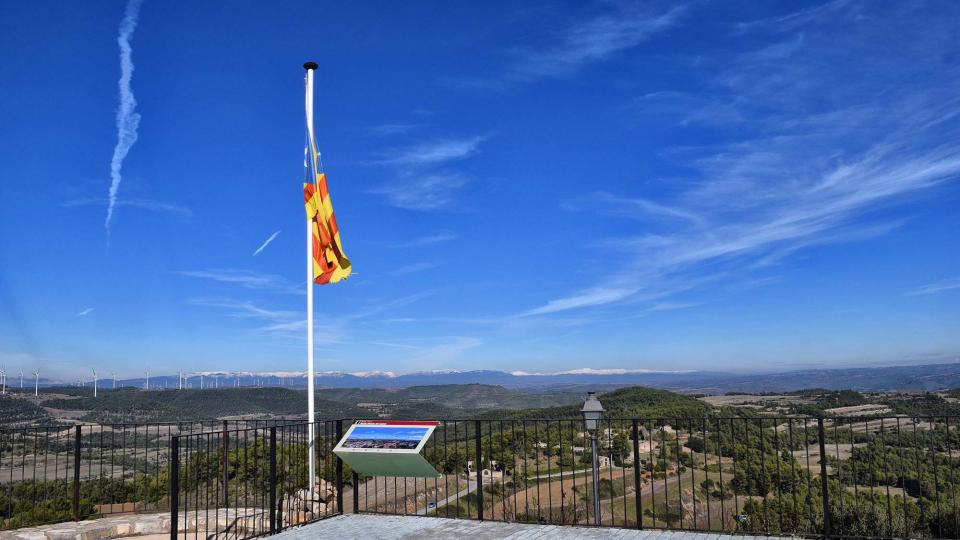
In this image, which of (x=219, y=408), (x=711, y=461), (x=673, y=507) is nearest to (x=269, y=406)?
(x=219, y=408)

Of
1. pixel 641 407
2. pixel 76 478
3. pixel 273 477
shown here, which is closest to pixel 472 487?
pixel 273 477

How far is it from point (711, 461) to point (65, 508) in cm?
2099

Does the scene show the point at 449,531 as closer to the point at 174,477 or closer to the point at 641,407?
the point at 174,477

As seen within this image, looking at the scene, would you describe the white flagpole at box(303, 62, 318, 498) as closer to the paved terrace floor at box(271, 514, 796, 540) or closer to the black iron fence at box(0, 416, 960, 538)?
the black iron fence at box(0, 416, 960, 538)

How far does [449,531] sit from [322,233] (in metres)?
5.47

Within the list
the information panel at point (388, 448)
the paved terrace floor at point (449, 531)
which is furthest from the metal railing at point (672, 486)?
the information panel at point (388, 448)

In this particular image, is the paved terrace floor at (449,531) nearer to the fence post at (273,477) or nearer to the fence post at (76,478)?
the fence post at (273,477)

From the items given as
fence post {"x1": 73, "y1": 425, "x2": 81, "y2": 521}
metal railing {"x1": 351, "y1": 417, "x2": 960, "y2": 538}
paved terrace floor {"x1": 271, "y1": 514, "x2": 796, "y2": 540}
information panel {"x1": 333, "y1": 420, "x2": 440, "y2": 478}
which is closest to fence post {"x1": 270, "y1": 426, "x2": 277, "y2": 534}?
paved terrace floor {"x1": 271, "y1": 514, "x2": 796, "y2": 540}

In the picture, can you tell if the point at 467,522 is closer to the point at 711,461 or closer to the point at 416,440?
the point at 416,440

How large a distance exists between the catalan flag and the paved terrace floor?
162 inches

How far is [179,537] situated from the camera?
9.10 meters

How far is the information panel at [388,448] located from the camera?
8.85m

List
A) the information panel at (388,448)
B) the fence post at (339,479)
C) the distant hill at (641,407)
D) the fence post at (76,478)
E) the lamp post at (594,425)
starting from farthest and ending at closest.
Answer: the distant hill at (641,407) → the fence post at (339,479) → the fence post at (76,478) → the information panel at (388,448) → the lamp post at (594,425)

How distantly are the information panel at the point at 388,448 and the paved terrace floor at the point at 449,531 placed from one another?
2.16 feet
